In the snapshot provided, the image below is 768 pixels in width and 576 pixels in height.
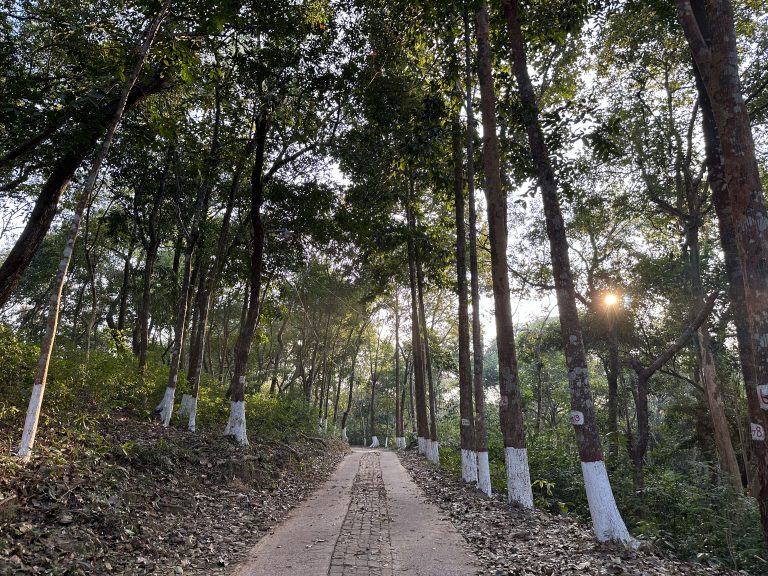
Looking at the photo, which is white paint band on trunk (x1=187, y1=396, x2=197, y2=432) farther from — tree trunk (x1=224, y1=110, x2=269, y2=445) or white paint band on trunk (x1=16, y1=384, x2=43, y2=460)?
white paint band on trunk (x1=16, y1=384, x2=43, y2=460)

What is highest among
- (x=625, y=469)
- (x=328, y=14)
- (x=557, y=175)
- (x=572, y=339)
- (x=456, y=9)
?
(x=328, y=14)

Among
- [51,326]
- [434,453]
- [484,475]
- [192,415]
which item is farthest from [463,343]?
[51,326]

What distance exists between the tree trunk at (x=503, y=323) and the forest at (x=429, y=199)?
5cm

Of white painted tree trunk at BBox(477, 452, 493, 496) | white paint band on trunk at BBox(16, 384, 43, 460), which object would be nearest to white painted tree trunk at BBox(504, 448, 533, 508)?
white painted tree trunk at BBox(477, 452, 493, 496)

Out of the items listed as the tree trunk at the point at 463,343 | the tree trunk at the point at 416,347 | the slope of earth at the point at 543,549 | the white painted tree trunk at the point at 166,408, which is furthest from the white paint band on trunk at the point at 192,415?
the tree trunk at the point at 416,347

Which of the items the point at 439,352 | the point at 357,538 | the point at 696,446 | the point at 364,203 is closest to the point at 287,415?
the point at 439,352

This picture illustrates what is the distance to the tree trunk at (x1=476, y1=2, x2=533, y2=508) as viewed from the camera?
938 centimetres

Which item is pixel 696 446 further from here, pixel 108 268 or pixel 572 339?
pixel 108 268

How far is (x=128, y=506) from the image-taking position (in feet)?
21.7

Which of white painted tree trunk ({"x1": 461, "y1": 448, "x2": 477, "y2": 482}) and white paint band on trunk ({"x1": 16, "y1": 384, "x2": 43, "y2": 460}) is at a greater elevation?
white paint band on trunk ({"x1": 16, "y1": 384, "x2": 43, "y2": 460})

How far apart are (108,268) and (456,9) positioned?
99.8 ft

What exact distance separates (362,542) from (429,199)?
1562 centimetres

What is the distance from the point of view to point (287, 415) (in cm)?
2408

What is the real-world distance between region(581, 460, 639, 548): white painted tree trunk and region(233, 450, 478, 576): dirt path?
75.2 inches
